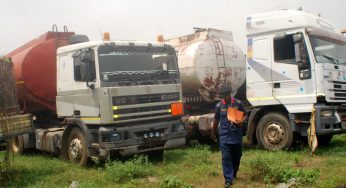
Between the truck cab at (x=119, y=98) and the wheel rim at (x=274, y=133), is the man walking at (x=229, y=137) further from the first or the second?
the wheel rim at (x=274, y=133)

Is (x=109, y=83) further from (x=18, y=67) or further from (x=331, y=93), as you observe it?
(x=331, y=93)

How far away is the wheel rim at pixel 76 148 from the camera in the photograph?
30.5 ft

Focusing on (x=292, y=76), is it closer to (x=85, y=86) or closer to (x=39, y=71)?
(x=85, y=86)

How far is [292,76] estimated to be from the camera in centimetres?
947

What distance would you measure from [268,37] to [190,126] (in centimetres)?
316

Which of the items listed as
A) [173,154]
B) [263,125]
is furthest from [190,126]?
[263,125]

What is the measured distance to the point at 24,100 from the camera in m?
11.5

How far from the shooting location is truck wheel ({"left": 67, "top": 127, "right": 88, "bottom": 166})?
359 inches

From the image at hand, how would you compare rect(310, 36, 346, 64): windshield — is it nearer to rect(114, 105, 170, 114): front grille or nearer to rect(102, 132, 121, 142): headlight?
rect(114, 105, 170, 114): front grille

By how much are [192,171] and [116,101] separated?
2.10 meters

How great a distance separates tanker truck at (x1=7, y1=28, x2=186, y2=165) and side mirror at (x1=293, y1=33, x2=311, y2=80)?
2.71 metres

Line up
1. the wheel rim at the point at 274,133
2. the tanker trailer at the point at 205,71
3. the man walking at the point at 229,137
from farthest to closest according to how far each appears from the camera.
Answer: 1. the tanker trailer at the point at 205,71
2. the wheel rim at the point at 274,133
3. the man walking at the point at 229,137

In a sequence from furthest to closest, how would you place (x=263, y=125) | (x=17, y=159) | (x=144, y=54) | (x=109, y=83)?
(x=17, y=159) < (x=263, y=125) < (x=144, y=54) < (x=109, y=83)

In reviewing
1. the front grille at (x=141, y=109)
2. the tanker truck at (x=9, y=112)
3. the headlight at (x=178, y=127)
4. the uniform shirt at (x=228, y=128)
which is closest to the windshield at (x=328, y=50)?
the uniform shirt at (x=228, y=128)
